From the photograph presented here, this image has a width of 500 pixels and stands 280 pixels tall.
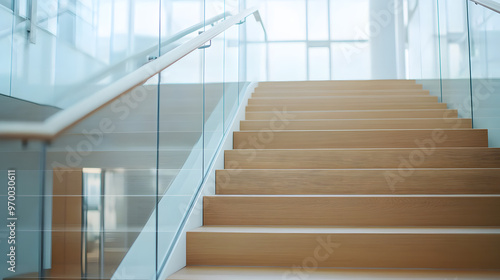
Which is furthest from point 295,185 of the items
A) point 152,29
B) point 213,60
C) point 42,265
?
point 152,29

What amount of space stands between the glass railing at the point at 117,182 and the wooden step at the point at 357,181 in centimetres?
24

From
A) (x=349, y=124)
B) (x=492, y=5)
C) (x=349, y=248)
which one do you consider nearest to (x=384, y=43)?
(x=349, y=124)

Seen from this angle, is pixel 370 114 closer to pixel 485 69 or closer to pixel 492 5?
pixel 485 69

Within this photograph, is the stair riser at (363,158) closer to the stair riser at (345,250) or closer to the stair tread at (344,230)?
the stair tread at (344,230)

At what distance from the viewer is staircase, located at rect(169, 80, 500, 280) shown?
5.33 ft

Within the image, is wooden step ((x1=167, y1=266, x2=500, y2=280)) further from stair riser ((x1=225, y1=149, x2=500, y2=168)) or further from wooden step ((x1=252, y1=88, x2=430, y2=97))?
wooden step ((x1=252, y1=88, x2=430, y2=97))

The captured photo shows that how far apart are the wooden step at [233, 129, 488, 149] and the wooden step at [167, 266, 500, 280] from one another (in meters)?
1.25

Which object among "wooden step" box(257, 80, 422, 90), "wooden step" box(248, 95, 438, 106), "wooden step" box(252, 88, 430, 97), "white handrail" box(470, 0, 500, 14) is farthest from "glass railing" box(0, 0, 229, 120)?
"white handrail" box(470, 0, 500, 14)

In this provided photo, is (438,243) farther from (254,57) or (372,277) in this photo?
(254,57)

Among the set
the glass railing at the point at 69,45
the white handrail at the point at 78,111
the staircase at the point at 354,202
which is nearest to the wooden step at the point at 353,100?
the staircase at the point at 354,202

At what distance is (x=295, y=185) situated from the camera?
2.23 metres

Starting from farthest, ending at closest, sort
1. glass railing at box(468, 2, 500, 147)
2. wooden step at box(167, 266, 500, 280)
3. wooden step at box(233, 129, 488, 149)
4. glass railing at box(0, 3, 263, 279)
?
1. wooden step at box(233, 129, 488, 149)
2. glass railing at box(468, 2, 500, 147)
3. wooden step at box(167, 266, 500, 280)
4. glass railing at box(0, 3, 263, 279)

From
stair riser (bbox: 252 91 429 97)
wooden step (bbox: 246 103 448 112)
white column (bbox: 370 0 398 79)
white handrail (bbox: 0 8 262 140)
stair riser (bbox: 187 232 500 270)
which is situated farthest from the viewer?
white column (bbox: 370 0 398 79)

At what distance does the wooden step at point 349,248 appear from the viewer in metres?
1.62
